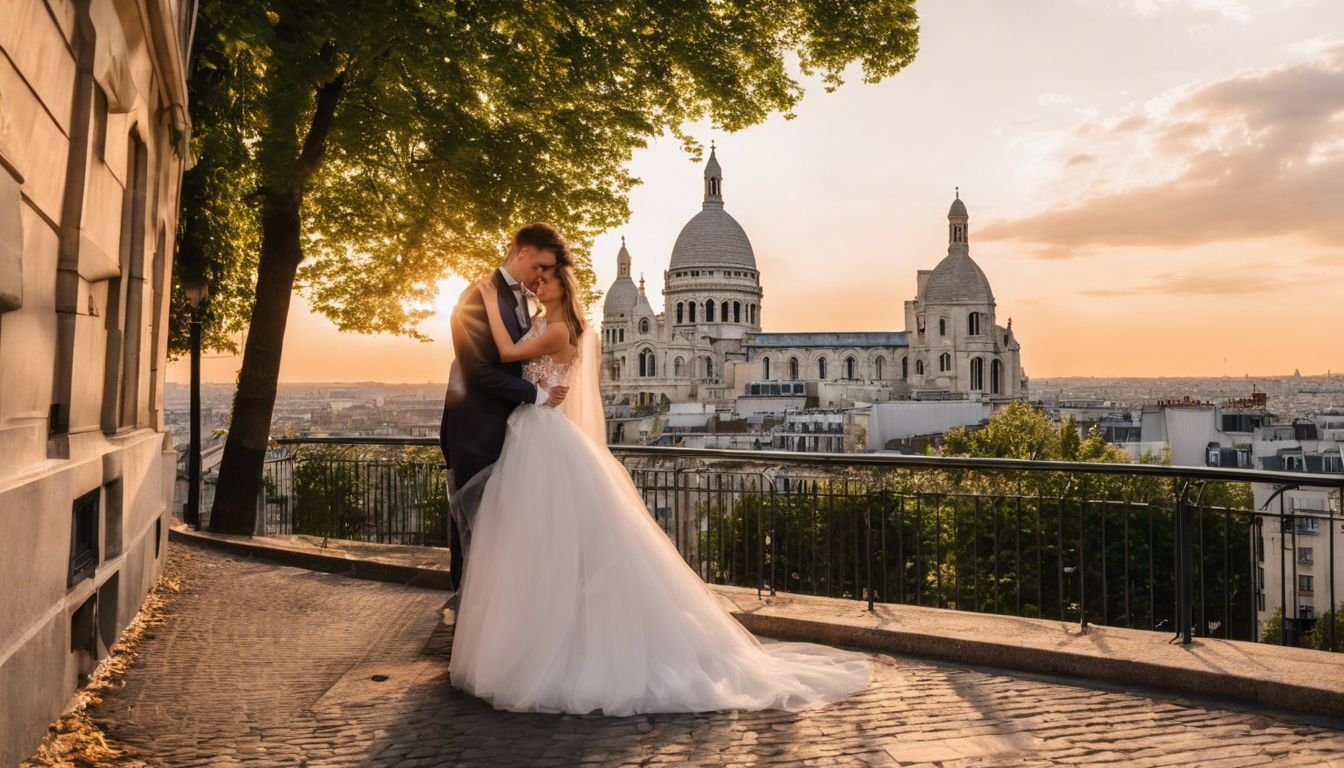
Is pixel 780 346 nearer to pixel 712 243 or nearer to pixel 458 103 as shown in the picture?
pixel 712 243

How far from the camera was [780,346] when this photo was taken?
115188mm

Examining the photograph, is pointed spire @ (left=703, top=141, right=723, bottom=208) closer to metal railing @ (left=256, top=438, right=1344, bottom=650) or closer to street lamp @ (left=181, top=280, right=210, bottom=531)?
metal railing @ (left=256, top=438, right=1344, bottom=650)

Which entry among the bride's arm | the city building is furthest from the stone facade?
the city building

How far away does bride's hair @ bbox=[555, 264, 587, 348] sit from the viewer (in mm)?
5297

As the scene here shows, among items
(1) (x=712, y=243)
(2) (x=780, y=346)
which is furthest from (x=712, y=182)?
(2) (x=780, y=346)

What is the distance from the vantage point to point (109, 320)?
20.3 feet

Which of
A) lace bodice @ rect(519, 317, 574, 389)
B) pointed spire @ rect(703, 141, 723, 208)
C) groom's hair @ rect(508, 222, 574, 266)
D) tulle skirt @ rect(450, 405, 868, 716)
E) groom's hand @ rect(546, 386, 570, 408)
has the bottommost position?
tulle skirt @ rect(450, 405, 868, 716)

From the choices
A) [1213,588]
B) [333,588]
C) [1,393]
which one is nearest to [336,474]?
[333,588]

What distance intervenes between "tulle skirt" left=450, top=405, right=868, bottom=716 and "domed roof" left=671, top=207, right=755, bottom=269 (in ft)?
391

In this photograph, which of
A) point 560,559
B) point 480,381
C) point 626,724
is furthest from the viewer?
point 480,381

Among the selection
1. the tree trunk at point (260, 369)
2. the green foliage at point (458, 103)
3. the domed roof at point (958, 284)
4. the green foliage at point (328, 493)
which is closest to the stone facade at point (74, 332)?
the green foliage at point (458, 103)

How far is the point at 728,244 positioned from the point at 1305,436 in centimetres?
7284

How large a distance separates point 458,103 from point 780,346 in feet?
344

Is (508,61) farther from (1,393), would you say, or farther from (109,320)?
(1,393)
